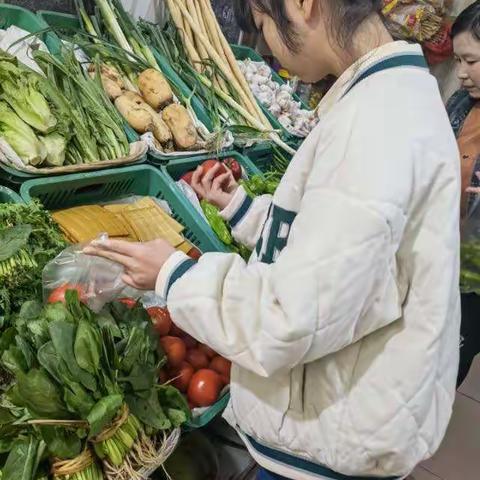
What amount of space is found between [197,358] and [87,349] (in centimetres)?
55

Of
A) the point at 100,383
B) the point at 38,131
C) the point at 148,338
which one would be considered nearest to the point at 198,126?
the point at 38,131

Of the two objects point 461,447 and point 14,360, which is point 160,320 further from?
point 461,447

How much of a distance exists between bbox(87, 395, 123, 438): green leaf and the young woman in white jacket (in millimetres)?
256

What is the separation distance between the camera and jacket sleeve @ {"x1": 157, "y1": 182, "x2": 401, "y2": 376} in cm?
75

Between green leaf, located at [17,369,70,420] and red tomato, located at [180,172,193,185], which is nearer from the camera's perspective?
green leaf, located at [17,369,70,420]

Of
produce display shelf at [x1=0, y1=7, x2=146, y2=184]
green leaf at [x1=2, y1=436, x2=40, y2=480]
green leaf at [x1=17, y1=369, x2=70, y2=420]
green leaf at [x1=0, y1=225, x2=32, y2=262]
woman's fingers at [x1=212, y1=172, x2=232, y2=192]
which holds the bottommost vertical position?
green leaf at [x1=2, y1=436, x2=40, y2=480]

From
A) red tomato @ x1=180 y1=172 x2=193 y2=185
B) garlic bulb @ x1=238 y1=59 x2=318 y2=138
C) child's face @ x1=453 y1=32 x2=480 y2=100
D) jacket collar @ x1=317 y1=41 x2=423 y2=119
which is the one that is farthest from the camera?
garlic bulb @ x1=238 y1=59 x2=318 y2=138

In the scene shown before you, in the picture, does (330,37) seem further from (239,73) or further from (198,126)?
(239,73)

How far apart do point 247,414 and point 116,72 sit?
Answer: 1795mm

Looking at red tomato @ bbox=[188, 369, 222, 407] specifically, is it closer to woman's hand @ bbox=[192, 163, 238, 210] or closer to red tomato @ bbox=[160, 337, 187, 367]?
red tomato @ bbox=[160, 337, 187, 367]

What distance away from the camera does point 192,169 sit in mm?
2238

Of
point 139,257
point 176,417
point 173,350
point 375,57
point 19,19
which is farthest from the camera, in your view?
point 19,19

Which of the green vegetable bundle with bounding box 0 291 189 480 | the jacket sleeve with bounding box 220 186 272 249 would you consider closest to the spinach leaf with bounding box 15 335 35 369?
the green vegetable bundle with bounding box 0 291 189 480

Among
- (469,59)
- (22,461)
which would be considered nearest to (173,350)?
(22,461)
